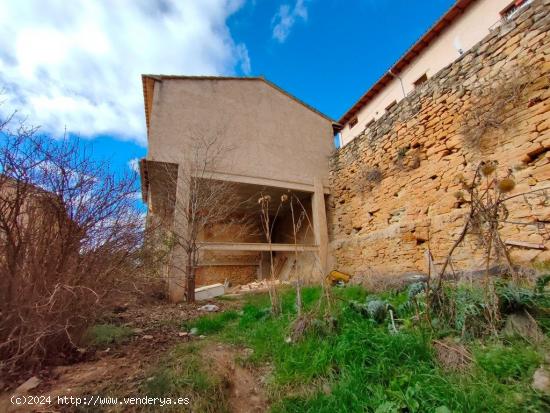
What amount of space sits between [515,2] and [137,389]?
1210cm

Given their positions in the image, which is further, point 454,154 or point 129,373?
point 454,154

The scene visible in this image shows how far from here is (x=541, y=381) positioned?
1.33 metres

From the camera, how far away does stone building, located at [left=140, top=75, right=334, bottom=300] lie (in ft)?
23.1

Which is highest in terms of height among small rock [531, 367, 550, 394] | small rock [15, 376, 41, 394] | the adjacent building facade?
the adjacent building facade

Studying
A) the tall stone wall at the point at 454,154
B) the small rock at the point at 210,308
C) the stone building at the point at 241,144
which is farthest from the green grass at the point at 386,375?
the stone building at the point at 241,144

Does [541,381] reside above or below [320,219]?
below

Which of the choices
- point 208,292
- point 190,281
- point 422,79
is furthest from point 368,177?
point 422,79

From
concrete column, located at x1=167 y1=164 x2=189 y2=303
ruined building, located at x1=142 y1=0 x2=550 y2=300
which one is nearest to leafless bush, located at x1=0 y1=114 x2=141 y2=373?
ruined building, located at x1=142 y1=0 x2=550 y2=300

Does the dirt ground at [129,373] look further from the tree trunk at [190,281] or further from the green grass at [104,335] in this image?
the tree trunk at [190,281]

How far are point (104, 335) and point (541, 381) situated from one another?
3718mm

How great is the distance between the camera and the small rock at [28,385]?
68.5 inches

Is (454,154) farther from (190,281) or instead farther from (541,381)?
(190,281)

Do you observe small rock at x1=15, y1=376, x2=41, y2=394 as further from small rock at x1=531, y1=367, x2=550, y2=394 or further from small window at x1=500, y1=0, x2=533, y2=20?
small window at x1=500, y1=0, x2=533, y2=20

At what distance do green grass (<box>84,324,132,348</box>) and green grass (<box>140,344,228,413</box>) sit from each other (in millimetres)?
1047
